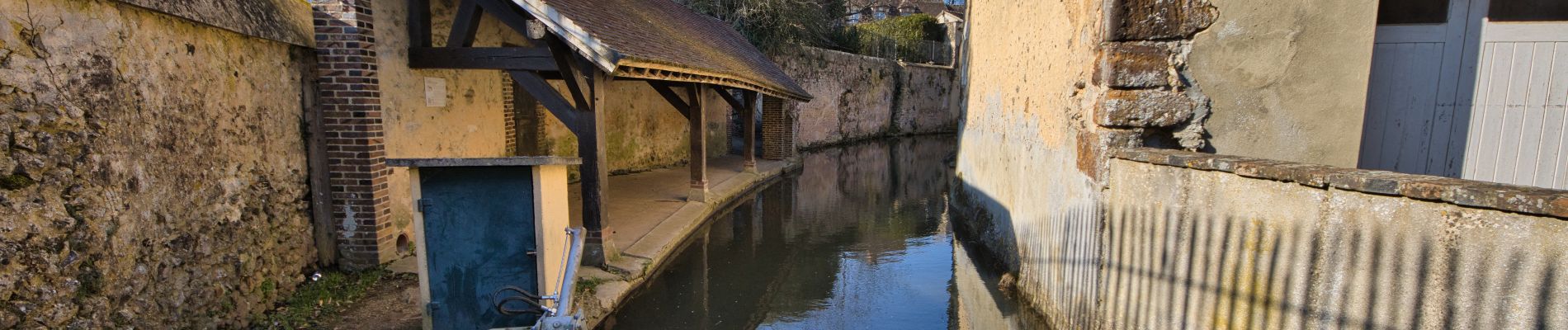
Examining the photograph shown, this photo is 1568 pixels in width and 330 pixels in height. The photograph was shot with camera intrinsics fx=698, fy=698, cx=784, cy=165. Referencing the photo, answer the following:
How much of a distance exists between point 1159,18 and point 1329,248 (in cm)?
175

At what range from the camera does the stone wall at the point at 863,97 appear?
19.1 m

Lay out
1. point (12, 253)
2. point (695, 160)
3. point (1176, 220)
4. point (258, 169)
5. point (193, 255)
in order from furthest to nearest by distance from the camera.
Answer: point (695, 160) → point (258, 169) → point (193, 255) → point (1176, 220) → point (12, 253)

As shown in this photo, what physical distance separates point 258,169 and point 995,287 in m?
5.41

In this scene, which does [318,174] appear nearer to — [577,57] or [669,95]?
[577,57]

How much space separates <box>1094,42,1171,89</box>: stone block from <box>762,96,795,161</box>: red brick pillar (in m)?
10.6

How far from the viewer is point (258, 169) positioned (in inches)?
171

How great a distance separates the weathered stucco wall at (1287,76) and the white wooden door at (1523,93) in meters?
0.63

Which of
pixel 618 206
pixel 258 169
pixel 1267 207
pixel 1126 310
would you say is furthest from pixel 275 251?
pixel 1267 207

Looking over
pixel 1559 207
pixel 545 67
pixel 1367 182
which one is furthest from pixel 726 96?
pixel 1559 207

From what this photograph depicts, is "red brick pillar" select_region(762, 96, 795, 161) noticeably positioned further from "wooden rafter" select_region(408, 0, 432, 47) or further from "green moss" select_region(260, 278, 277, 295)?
"green moss" select_region(260, 278, 277, 295)

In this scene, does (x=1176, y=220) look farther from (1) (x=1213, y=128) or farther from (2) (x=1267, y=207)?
(1) (x=1213, y=128)

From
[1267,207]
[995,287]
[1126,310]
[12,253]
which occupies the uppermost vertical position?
[1267,207]

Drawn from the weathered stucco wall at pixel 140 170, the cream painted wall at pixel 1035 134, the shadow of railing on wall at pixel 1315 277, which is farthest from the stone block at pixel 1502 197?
the weathered stucco wall at pixel 140 170

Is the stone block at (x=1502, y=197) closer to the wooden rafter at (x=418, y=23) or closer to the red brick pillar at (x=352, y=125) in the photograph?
the red brick pillar at (x=352, y=125)
